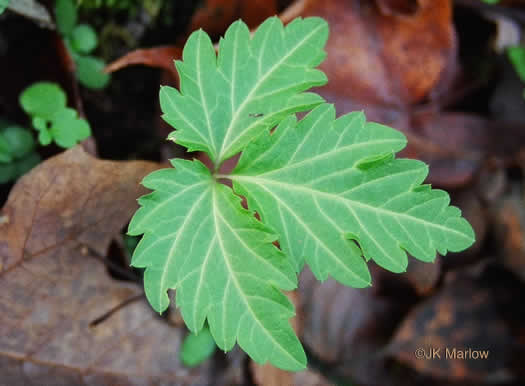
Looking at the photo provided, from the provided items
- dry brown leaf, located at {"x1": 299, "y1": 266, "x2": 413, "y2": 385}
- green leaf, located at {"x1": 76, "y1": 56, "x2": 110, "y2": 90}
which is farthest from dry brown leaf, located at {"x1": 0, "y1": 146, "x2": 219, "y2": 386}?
dry brown leaf, located at {"x1": 299, "y1": 266, "x2": 413, "y2": 385}

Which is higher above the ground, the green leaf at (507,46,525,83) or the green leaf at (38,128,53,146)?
the green leaf at (38,128,53,146)

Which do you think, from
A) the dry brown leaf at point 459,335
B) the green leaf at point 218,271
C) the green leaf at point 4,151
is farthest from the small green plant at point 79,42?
the dry brown leaf at point 459,335

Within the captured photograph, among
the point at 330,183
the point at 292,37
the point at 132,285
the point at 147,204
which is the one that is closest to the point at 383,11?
the point at 292,37

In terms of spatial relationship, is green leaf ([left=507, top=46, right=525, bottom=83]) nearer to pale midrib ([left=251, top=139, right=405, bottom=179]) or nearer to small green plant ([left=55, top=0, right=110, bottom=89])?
pale midrib ([left=251, top=139, right=405, bottom=179])

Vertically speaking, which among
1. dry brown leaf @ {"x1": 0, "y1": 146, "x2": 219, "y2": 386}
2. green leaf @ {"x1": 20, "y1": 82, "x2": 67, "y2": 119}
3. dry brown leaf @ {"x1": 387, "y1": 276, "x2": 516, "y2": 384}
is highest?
green leaf @ {"x1": 20, "y1": 82, "x2": 67, "y2": 119}

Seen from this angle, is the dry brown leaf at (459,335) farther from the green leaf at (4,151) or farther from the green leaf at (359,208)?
the green leaf at (4,151)

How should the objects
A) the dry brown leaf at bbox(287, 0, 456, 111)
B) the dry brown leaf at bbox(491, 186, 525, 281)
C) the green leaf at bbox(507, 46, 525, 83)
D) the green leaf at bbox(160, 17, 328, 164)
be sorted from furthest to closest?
the dry brown leaf at bbox(491, 186, 525, 281)
the green leaf at bbox(507, 46, 525, 83)
the dry brown leaf at bbox(287, 0, 456, 111)
the green leaf at bbox(160, 17, 328, 164)
